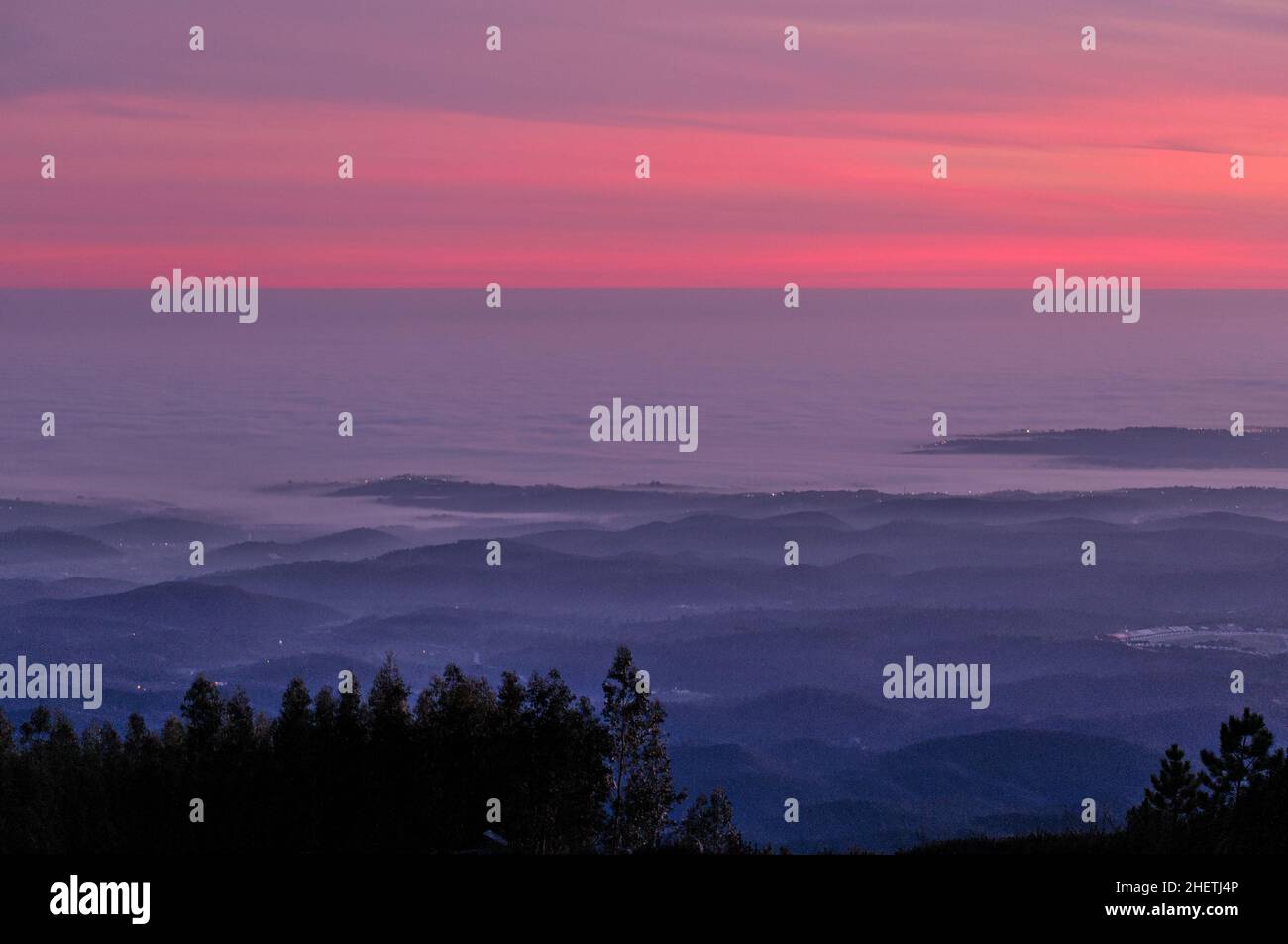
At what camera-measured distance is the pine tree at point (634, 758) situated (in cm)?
2898

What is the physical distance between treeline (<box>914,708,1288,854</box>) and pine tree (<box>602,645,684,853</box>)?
10.4 meters

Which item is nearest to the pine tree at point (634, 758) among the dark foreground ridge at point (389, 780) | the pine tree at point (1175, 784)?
the dark foreground ridge at point (389, 780)

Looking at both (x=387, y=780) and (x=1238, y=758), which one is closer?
(x=1238, y=758)

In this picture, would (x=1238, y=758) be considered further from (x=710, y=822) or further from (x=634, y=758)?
(x=710, y=822)

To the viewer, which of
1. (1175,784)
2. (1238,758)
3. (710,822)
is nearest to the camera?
(1238,758)

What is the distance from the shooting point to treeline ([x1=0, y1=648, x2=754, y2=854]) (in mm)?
27281

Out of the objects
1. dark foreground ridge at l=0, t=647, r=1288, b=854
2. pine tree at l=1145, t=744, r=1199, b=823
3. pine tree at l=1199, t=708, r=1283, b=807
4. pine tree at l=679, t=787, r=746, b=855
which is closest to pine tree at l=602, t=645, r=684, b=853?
dark foreground ridge at l=0, t=647, r=1288, b=854

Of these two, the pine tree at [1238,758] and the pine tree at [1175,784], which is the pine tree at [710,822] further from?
the pine tree at [1238,758]

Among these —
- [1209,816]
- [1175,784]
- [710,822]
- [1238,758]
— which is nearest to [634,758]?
[710,822]

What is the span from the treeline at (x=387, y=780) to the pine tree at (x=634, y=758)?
3cm

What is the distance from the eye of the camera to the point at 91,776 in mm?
31359

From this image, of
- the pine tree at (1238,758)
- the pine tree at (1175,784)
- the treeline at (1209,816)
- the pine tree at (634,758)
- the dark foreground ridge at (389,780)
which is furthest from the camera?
the pine tree at (634,758)

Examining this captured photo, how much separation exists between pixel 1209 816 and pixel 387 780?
62.1ft

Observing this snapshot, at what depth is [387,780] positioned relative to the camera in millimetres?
29328
